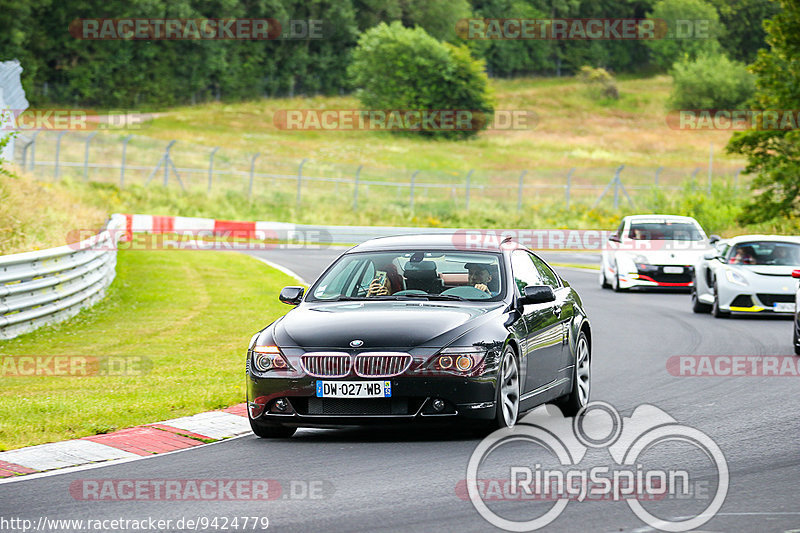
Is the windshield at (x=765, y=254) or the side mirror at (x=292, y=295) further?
the windshield at (x=765, y=254)

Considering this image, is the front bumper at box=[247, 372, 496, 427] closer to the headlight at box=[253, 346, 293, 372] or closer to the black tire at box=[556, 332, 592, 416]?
the headlight at box=[253, 346, 293, 372]

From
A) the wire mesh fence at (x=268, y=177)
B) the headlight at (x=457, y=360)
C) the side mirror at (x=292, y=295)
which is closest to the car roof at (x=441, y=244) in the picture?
the side mirror at (x=292, y=295)

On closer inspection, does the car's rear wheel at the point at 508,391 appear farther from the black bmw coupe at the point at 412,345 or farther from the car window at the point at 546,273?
the car window at the point at 546,273

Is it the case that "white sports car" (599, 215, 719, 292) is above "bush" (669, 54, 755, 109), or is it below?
below

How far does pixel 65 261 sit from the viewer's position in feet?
58.3

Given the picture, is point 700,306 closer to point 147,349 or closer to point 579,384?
point 147,349

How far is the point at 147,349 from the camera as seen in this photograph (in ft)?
48.7

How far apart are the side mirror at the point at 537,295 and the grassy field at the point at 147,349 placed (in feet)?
9.32

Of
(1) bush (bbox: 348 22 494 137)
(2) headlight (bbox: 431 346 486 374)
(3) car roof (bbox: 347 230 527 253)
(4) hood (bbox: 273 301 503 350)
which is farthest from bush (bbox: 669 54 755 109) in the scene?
(2) headlight (bbox: 431 346 486 374)

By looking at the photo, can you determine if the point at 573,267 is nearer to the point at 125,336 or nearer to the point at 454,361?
the point at 125,336

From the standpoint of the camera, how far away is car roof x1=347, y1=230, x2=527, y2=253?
9.98 m

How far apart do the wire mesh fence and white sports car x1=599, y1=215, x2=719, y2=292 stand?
2030 cm

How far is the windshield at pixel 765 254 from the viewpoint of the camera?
2036cm

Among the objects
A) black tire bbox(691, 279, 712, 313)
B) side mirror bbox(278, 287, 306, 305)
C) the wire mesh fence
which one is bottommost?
the wire mesh fence
